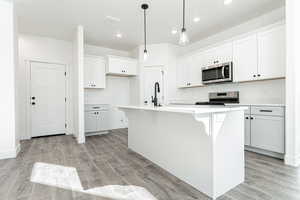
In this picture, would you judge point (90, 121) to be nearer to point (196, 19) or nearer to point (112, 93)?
point (112, 93)

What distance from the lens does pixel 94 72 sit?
15.8 feet

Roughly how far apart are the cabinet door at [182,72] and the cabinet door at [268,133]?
225 cm

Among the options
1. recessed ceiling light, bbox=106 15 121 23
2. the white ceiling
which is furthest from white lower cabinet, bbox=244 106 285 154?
recessed ceiling light, bbox=106 15 121 23

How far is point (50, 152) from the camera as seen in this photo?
312cm

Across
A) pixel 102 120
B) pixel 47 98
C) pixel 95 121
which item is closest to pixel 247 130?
pixel 102 120

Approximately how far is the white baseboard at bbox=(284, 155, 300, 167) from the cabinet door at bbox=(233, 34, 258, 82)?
5.05 feet

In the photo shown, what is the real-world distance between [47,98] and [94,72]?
5.06ft

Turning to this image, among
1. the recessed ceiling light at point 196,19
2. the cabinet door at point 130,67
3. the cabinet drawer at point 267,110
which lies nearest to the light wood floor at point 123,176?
the cabinet drawer at point 267,110

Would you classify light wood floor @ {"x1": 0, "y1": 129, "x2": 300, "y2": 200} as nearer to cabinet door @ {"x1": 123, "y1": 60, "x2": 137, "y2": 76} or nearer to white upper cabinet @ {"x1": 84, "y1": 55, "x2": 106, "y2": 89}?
white upper cabinet @ {"x1": 84, "y1": 55, "x2": 106, "y2": 89}

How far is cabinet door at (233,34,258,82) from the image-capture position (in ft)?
10.2

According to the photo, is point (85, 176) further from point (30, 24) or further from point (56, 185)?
point (30, 24)

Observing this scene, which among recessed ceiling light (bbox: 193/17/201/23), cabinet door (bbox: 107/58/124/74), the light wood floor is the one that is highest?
recessed ceiling light (bbox: 193/17/201/23)

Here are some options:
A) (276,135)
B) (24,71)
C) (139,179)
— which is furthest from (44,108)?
(276,135)

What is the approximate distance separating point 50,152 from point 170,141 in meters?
2.56
